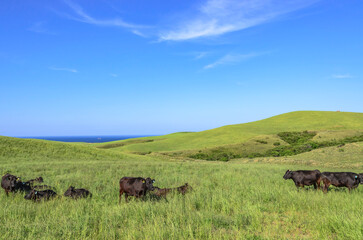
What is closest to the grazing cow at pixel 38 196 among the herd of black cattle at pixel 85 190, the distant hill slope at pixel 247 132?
the herd of black cattle at pixel 85 190

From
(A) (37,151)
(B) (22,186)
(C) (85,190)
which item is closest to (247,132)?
(A) (37,151)

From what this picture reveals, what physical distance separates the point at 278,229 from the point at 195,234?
225cm

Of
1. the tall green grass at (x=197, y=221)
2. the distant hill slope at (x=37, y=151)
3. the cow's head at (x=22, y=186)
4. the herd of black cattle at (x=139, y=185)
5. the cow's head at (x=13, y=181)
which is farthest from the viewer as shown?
the distant hill slope at (x=37, y=151)

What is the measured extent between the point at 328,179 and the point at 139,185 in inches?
371

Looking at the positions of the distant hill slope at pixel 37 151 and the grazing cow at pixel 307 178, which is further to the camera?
the distant hill slope at pixel 37 151

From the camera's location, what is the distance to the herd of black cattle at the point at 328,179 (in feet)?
37.9

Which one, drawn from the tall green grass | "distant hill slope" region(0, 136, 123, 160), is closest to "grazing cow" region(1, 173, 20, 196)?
the tall green grass

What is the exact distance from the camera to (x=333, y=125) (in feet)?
286

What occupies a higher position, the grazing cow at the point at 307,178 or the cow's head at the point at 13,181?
the cow's head at the point at 13,181

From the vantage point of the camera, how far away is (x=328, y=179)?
11.7 meters

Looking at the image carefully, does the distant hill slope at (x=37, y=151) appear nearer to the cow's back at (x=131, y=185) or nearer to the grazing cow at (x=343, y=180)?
the cow's back at (x=131, y=185)

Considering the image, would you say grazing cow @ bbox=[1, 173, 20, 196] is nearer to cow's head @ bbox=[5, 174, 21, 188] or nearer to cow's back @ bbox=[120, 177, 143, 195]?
cow's head @ bbox=[5, 174, 21, 188]

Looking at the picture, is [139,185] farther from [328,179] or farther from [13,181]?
[328,179]

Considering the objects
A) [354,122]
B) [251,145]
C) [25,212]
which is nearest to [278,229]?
[25,212]
